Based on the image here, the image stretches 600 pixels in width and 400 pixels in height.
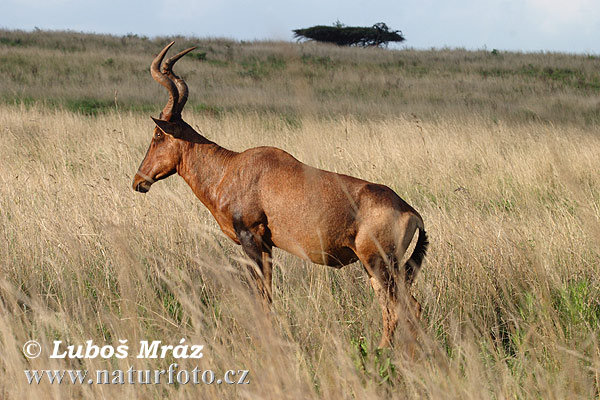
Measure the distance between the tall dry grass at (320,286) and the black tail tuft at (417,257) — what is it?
→ 339 millimetres

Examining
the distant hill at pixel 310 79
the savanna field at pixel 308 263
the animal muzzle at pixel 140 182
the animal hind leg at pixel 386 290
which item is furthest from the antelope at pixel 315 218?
the distant hill at pixel 310 79

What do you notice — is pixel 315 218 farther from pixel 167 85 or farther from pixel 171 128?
pixel 167 85

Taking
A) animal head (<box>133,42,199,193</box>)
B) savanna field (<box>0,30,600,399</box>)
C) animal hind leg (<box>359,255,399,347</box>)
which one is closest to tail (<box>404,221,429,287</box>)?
animal hind leg (<box>359,255,399,347</box>)

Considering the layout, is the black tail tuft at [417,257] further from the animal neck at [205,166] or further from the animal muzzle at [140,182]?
the animal muzzle at [140,182]

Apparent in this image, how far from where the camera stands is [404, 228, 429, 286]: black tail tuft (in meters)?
3.74

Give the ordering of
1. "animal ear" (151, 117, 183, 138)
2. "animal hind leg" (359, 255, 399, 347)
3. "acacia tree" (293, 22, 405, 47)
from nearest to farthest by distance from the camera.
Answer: "animal hind leg" (359, 255, 399, 347)
"animal ear" (151, 117, 183, 138)
"acacia tree" (293, 22, 405, 47)

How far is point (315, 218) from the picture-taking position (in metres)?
3.74

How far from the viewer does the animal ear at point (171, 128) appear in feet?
14.0

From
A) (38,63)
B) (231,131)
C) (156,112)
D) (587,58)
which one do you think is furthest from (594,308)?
(587,58)

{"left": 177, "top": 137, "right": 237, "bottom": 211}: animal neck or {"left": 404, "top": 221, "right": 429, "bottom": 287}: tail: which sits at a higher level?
{"left": 177, "top": 137, "right": 237, "bottom": 211}: animal neck

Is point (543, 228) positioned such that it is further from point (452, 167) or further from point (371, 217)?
point (452, 167)

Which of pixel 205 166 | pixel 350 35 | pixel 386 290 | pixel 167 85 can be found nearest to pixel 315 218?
pixel 386 290

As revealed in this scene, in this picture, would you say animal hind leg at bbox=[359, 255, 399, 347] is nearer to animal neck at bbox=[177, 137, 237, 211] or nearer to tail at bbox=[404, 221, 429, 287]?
tail at bbox=[404, 221, 429, 287]

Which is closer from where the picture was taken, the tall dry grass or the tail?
the tall dry grass
